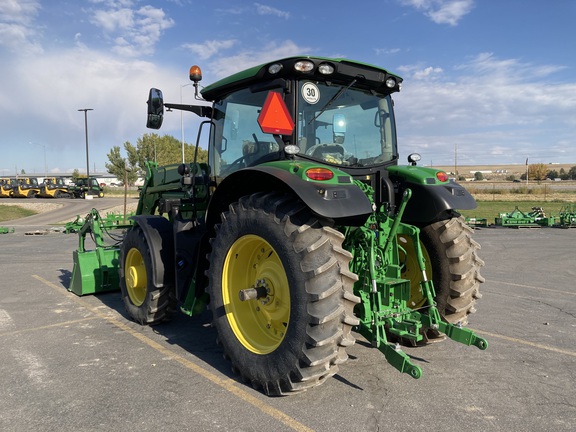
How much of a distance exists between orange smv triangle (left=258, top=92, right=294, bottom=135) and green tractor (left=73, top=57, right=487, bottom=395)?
0.04ft

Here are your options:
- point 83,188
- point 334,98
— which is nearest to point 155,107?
point 334,98

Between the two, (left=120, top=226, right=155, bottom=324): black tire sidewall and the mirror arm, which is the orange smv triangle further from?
(left=120, top=226, right=155, bottom=324): black tire sidewall

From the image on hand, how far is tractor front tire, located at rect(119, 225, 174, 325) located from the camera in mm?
5066

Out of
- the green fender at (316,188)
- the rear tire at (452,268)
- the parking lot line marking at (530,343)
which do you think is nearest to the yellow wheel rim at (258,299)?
the green fender at (316,188)

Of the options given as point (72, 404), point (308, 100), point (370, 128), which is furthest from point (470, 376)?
point (72, 404)

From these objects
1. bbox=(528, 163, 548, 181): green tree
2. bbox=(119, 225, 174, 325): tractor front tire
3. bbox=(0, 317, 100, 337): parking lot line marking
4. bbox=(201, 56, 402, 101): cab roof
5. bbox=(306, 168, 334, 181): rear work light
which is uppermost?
bbox=(528, 163, 548, 181): green tree

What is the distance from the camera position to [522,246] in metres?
13.2

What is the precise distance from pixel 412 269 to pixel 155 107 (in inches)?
129

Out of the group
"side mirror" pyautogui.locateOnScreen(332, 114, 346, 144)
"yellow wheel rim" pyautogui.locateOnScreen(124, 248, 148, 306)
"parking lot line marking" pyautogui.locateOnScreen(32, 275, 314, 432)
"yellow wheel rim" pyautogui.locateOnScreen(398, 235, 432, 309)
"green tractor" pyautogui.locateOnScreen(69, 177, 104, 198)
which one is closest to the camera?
"parking lot line marking" pyautogui.locateOnScreen(32, 275, 314, 432)

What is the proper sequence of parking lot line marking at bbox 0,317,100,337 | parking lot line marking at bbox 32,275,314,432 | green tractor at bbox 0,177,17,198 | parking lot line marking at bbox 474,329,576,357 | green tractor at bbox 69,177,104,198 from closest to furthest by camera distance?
parking lot line marking at bbox 32,275,314,432, parking lot line marking at bbox 474,329,576,357, parking lot line marking at bbox 0,317,100,337, green tractor at bbox 69,177,104,198, green tractor at bbox 0,177,17,198

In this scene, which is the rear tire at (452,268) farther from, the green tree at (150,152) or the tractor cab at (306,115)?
the green tree at (150,152)

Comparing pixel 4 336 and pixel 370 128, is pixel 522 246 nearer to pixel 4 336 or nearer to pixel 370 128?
Answer: pixel 370 128

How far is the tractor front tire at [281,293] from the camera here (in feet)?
10.3

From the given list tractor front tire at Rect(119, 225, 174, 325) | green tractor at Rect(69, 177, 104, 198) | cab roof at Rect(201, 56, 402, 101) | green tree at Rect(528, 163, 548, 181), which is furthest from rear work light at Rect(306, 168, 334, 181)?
green tree at Rect(528, 163, 548, 181)
